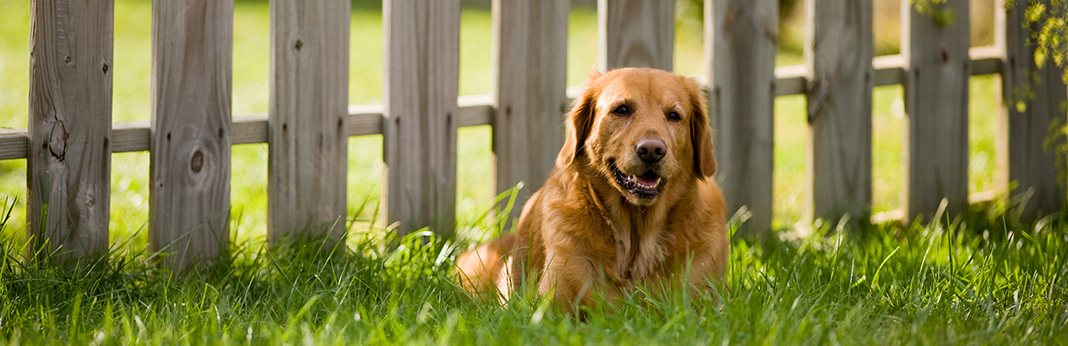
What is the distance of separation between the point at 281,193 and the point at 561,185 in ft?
4.07

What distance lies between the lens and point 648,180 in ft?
9.83

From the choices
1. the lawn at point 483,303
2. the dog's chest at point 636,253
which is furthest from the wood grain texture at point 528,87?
the dog's chest at point 636,253

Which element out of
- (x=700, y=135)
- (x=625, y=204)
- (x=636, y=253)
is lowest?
(x=636, y=253)

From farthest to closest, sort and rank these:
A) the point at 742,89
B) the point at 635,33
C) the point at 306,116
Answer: the point at 742,89 < the point at 635,33 < the point at 306,116

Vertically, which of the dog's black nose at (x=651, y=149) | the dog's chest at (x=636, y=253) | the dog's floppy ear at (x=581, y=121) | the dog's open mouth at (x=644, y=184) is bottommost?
the dog's chest at (x=636, y=253)

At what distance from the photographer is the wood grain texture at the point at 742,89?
446 centimetres

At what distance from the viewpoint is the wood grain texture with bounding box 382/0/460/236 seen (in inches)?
153

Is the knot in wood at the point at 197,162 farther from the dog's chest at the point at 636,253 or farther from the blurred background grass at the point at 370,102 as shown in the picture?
the dog's chest at the point at 636,253

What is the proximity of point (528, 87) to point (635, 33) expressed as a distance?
22.4 inches

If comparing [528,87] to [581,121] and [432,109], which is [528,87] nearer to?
[432,109]

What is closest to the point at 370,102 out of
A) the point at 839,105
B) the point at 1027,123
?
the point at 839,105

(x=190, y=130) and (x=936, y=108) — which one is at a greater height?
(x=936, y=108)

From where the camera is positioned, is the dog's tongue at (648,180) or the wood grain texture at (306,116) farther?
the wood grain texture at (306,116)

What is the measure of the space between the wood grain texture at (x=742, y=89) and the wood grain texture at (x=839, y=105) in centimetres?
25
